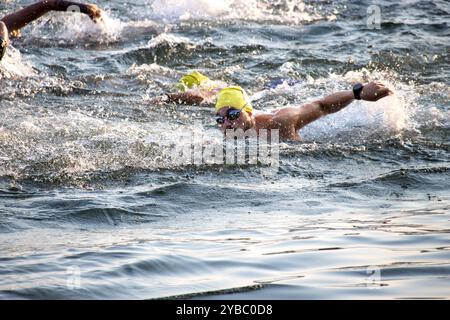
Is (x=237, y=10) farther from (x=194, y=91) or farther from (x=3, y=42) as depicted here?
(x=3, y=42)

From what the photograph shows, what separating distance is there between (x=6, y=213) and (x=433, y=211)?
12.4 ft

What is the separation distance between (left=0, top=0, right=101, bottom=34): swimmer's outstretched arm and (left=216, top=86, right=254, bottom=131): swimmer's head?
2.52 m

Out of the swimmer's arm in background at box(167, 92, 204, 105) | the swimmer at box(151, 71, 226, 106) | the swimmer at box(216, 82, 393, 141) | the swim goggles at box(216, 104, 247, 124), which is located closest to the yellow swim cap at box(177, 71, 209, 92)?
the swimmer at box(151, 71, 226, 106)

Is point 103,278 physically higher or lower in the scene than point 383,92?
lower

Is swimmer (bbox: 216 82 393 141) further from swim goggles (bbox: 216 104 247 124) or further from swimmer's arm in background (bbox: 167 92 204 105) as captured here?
swimmer's arm in background (bbox: 167 92 204 105)

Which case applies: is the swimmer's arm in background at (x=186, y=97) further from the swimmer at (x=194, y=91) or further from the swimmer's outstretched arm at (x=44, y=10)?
the swimmer's outstretched arm at (x=44, y=10)

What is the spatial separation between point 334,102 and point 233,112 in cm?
127

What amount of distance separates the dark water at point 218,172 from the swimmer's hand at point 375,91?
0.79 meters

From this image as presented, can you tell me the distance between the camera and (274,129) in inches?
414

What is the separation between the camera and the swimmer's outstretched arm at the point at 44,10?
1185cm

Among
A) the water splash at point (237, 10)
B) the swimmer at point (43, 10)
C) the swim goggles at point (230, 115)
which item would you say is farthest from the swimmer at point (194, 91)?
the water splash at point (237, 10)

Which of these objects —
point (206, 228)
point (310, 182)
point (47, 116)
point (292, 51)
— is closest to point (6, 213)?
point (206, 228)
